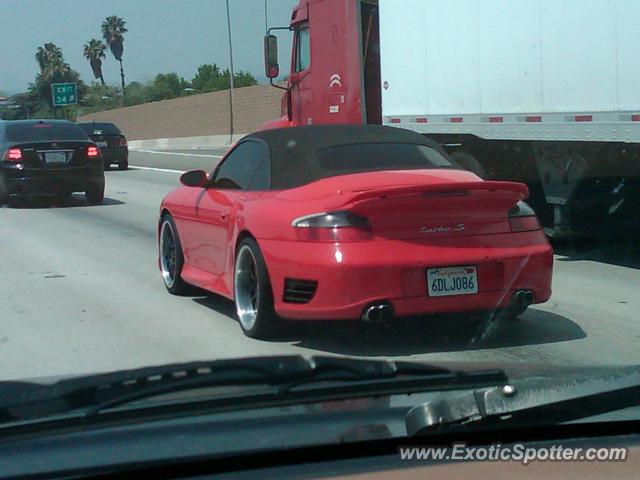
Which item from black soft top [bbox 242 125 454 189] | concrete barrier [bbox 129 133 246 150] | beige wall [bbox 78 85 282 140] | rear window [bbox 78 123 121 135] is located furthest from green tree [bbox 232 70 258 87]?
black soft top [bbox 242 125 454 189]

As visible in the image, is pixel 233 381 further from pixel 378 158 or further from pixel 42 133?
pixel 42 133

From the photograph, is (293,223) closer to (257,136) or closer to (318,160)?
(318,160)

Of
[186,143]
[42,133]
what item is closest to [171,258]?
[42,133]

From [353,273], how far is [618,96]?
4.62 m

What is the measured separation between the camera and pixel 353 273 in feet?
22.1

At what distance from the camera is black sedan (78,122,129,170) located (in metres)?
31.7

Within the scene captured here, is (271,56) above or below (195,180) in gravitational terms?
above

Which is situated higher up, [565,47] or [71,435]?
[565,47]

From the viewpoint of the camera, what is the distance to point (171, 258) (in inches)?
386

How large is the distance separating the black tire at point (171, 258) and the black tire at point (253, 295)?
1696 mm

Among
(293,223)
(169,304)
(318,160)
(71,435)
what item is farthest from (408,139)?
(71,435)

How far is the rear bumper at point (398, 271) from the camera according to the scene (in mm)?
6750

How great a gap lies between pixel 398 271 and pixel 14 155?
45.0ft

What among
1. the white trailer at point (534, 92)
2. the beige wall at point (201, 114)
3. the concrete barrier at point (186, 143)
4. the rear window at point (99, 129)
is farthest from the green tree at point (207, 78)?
the white trailer at point (534, 92)
